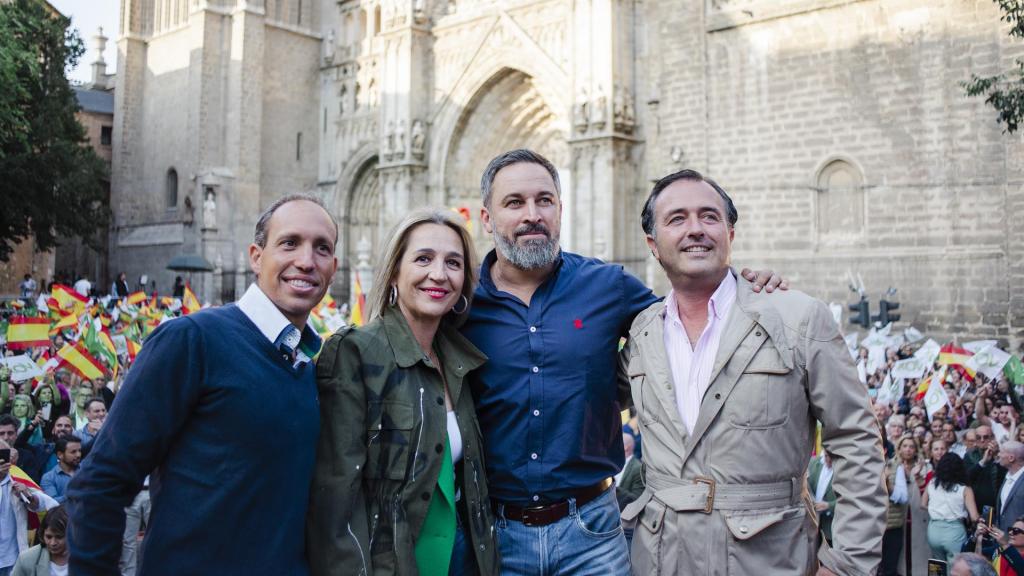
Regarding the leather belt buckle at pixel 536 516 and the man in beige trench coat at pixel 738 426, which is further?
the leather belt buckle at pixel 536 516

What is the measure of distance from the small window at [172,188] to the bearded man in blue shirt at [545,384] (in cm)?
3019

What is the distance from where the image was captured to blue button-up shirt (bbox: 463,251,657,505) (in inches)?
128

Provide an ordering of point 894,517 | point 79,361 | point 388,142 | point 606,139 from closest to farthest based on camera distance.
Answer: point 894,517, point 79,361, point 606,139, point 388,142

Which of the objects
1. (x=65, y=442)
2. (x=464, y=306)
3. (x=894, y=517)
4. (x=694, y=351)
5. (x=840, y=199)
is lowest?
(x=894, y=517)

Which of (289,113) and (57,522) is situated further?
(289,113)

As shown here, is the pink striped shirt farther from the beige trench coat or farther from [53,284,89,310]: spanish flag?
[53,284,89,310]: spanish flag

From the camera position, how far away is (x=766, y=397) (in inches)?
113

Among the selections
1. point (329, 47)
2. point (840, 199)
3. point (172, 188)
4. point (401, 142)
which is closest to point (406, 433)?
point (840, 199)

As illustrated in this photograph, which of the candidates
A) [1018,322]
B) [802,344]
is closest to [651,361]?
[802,344]

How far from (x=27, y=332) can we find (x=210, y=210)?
18263mm

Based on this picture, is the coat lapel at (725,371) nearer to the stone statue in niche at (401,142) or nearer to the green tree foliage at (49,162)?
the green tree foliage at (49,162)

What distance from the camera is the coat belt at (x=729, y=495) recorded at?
2832mm

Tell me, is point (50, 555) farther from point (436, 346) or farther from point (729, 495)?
point (729, 495)

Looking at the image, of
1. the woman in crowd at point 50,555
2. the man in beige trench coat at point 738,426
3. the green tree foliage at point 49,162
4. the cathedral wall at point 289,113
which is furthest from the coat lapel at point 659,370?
the cathedral wall at point 289,113
